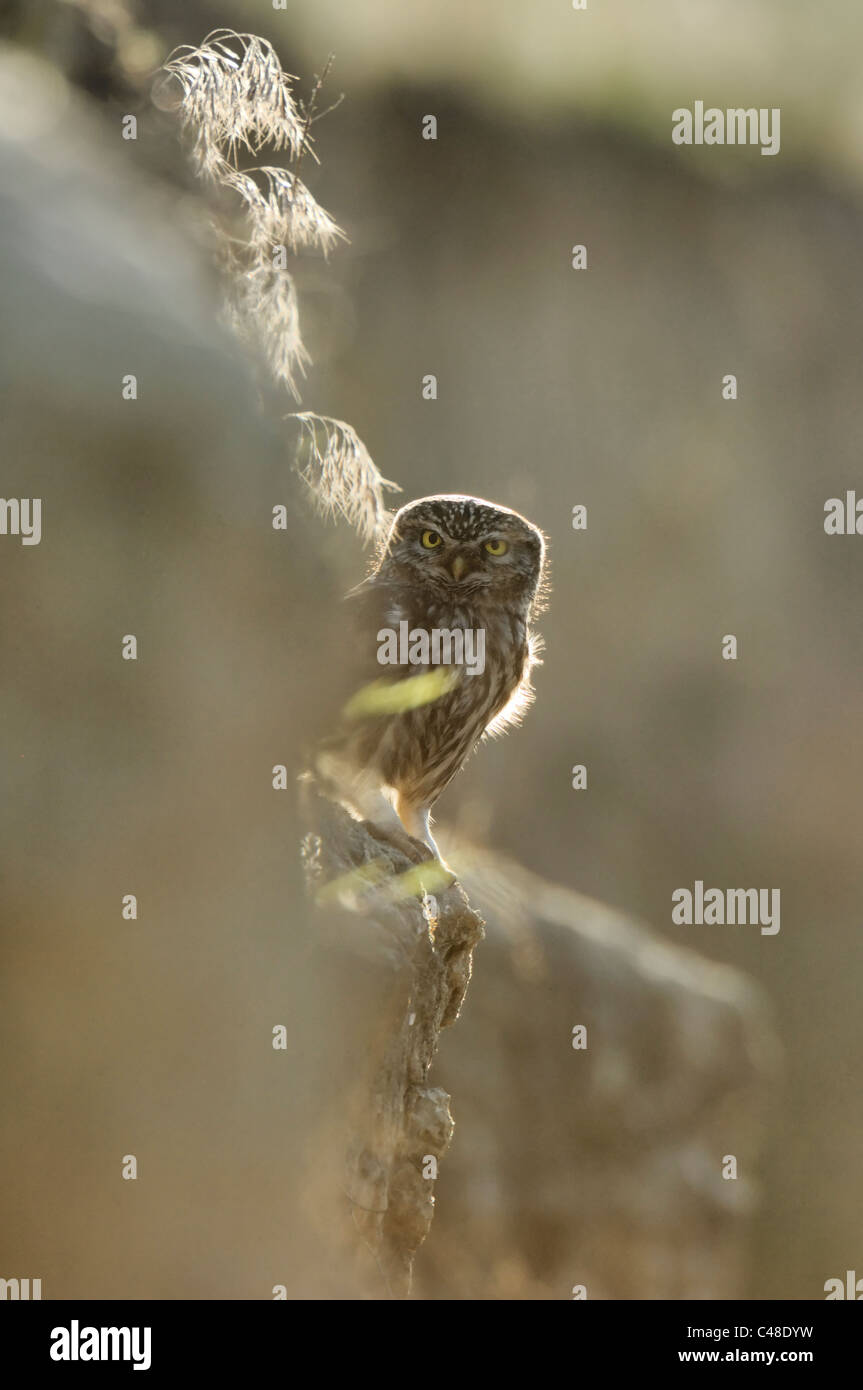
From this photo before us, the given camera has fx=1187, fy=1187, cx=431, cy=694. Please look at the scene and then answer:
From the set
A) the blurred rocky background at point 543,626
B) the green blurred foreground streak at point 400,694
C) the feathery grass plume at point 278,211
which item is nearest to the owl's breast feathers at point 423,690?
the green blurred foreground streak at point 400,694

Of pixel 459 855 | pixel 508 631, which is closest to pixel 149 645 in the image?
pixel 508 631

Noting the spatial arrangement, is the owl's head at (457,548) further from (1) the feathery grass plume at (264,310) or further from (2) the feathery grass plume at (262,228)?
(1) the feathery grass plume at (264,310)

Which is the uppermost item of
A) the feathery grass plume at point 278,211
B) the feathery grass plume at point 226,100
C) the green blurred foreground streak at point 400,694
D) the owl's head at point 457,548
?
the feathery grass plume at point 226,100

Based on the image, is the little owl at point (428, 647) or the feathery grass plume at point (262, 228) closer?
the feathery grass plume at point (262, 228)

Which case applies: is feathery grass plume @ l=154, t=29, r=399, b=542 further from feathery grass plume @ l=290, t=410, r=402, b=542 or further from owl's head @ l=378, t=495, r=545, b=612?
owl's head @ l=378, t=495, r=545, b=612

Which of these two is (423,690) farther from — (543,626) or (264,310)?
(543,626)

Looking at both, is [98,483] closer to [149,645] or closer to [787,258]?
[149,645]

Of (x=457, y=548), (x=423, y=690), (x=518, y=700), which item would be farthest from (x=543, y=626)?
(x=423, y=690)
